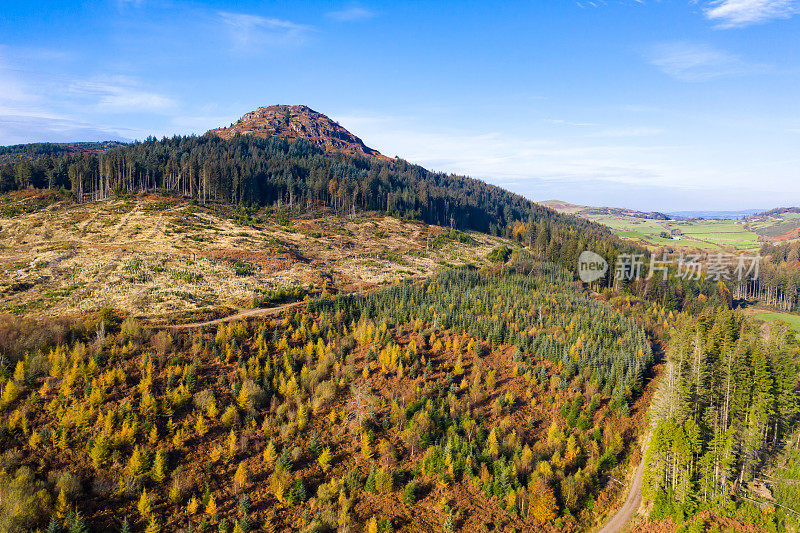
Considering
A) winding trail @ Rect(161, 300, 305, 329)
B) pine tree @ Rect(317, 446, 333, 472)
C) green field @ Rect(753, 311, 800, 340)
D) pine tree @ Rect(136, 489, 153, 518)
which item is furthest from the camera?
green field @ Rect(753, 311, 800, 340)

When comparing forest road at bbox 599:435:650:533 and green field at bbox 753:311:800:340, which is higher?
green field at bbox 753:311:800:340

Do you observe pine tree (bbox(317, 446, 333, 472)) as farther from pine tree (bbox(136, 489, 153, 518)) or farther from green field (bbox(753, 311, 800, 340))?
green field (bbox(753, 311, 800, 340))

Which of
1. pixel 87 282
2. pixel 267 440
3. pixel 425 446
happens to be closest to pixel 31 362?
pixel 267 440

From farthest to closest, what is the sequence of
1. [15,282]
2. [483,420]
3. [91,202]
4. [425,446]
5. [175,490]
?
[91,202]
[15,282]
[483,420]
[425,446]
[175,490]

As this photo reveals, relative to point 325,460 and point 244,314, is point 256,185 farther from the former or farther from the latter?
point 325,460

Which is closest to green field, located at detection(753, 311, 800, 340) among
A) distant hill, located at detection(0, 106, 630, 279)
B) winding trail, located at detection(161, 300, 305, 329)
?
distant hill, located at detection(0, 106, 630, 279)

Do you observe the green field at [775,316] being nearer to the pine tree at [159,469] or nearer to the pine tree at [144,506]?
the pine tree at [159,469]

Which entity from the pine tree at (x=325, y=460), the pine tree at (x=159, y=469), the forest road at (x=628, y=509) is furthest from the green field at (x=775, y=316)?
the pine tree at (x=159, y=469)

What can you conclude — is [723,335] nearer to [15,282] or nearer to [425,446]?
[425,446]
